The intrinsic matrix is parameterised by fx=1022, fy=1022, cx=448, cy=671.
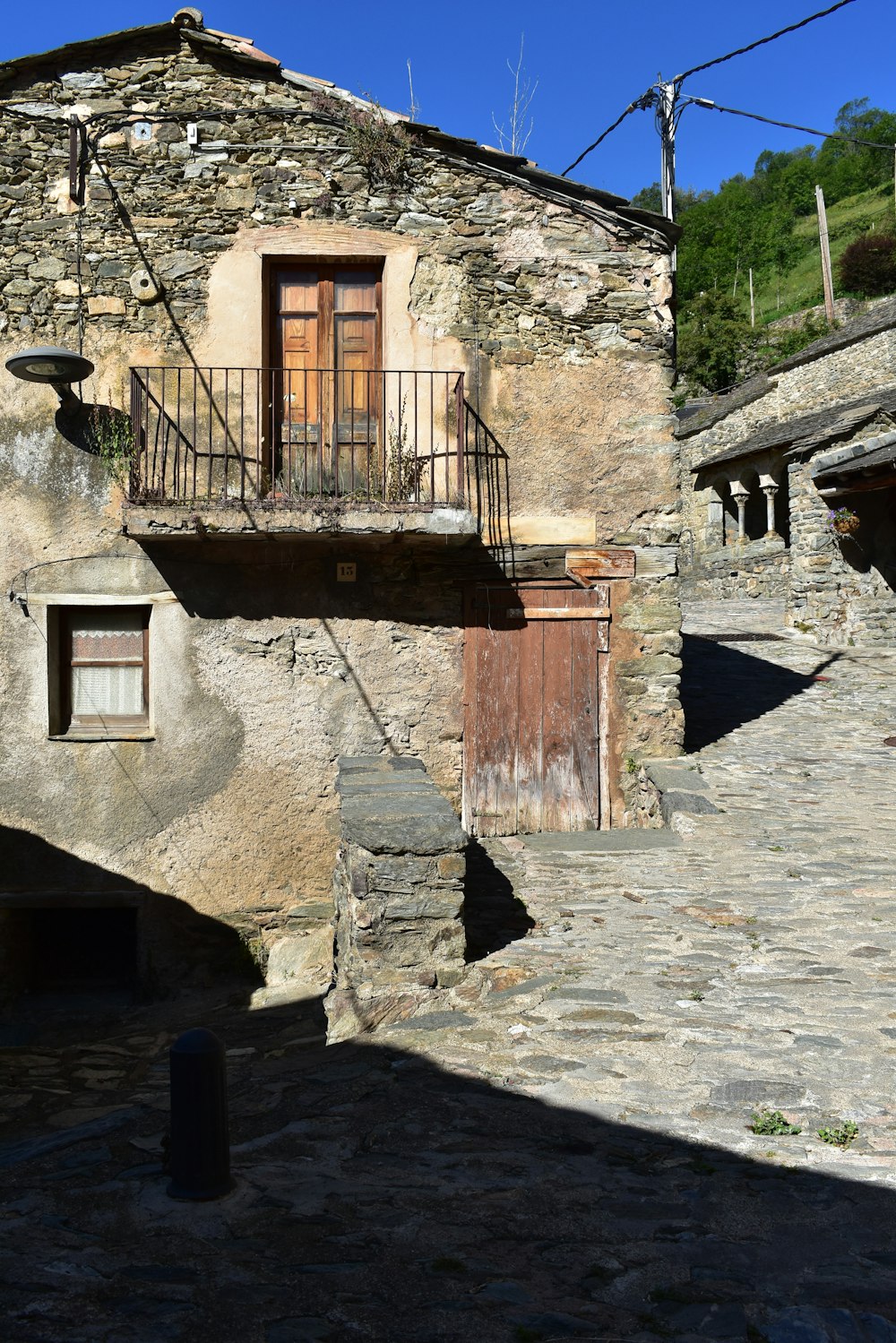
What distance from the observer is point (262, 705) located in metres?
7.92

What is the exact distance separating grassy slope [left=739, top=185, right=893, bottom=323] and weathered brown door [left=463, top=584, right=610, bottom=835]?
119 ft

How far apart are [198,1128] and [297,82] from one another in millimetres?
7700

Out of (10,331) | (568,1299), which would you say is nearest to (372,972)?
(568,1299)

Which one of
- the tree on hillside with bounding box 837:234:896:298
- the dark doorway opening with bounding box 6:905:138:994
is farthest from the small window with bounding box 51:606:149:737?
the tree on hillside with bounding box 837:234:896:298

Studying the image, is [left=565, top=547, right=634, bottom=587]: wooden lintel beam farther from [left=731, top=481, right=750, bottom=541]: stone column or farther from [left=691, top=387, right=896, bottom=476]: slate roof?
[left=731, top=481, right=750, bottom=541]: stone column

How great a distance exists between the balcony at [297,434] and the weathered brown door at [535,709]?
42.6 inches

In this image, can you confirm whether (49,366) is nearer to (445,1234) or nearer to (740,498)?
(445,1234)

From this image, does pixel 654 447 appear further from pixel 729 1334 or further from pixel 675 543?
pixel 729 1334

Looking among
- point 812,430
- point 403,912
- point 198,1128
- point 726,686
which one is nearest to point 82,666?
point 403,912

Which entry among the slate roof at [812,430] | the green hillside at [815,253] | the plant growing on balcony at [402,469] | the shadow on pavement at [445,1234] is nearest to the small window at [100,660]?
the plant growing on balcony at [402,469]

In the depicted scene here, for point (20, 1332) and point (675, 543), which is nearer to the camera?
point (20, 1332)

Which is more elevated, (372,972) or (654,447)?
(654,447)

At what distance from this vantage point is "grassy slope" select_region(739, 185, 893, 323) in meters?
42.0

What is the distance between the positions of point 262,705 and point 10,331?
350 centimetres
